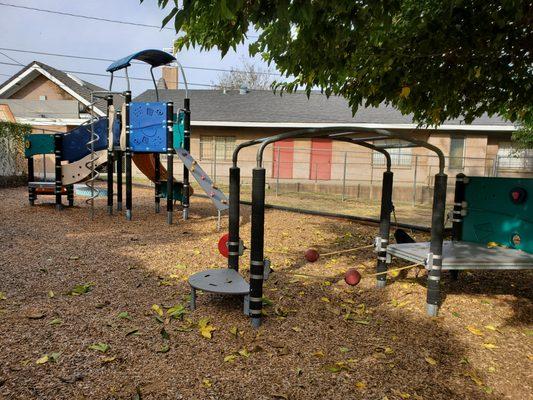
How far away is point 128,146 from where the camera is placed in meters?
8.67

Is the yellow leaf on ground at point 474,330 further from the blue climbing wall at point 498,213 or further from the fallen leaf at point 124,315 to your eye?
the fallen leaf at point 124,315

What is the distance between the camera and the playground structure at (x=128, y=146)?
854cm

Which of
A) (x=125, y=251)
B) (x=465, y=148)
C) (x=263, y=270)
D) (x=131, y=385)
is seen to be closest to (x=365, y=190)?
(x=465, y=148)

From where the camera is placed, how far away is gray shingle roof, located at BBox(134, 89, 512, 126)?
21.2 m

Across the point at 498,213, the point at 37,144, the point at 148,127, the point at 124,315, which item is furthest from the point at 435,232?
the point at 37,144

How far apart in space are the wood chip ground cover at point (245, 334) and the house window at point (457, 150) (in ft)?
55.9

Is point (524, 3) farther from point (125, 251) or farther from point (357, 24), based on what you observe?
point (125, 251)

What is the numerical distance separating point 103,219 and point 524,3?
773cm

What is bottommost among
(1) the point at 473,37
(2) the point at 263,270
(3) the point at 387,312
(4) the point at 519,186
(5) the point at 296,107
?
(3) the point at 387,312

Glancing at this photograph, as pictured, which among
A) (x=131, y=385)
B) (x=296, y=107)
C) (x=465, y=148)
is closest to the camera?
(x=131, y=385)

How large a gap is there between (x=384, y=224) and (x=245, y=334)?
217 cm

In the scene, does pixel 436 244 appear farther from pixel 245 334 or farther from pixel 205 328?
pixel 205 328

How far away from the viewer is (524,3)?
401cm

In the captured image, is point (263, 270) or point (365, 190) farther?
point (365, 190)
